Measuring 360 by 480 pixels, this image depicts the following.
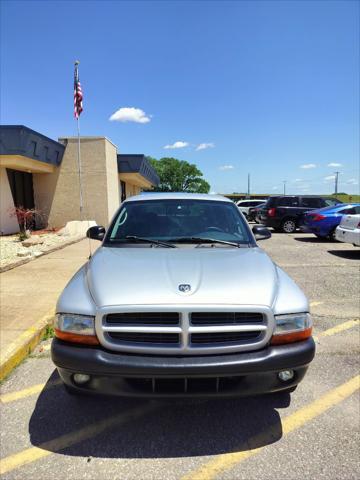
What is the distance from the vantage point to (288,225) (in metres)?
16.8

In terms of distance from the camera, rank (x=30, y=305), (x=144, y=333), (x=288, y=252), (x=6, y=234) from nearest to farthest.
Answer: (x=144, y=333) < (x=30, y=305) < (x=288, y=252) < (x=6, y=234)

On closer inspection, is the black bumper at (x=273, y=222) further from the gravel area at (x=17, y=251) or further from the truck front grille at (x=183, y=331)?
the truck front grille at (x=183, y=331)

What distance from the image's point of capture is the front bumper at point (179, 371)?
79.5 inches

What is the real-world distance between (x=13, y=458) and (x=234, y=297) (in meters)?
1.78

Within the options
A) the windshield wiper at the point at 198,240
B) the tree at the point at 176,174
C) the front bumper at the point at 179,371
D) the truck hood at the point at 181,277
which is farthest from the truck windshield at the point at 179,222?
the tree at the point at 176,174

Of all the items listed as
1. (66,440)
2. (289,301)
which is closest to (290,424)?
(289,301)

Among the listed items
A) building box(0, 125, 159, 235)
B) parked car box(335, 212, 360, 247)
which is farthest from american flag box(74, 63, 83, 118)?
parked car box(335, 212, 360, 247)

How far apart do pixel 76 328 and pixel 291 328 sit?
1.41 m

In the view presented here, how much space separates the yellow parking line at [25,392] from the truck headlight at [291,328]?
6.80 feet

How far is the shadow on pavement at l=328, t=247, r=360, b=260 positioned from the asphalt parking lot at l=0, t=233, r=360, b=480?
23.6ft

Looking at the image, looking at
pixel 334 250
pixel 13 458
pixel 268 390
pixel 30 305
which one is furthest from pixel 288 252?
pixel 13 458

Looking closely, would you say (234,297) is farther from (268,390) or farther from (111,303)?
(111,303)

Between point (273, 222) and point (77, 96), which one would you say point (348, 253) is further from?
point (77, 96)

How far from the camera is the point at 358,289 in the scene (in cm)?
624
